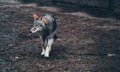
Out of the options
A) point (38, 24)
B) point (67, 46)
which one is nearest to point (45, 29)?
point (38, 24)

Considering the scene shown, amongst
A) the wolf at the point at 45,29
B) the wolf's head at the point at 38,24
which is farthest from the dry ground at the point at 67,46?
the wolf's head at the point at 38,24

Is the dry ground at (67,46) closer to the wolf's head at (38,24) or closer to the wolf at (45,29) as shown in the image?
the wolf at (45,29)

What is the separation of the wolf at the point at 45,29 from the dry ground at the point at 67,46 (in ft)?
1.05

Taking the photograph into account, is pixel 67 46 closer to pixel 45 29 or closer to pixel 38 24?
pixel 45 29

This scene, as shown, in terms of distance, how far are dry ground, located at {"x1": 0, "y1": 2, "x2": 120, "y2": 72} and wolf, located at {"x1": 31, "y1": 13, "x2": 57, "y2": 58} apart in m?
0.32

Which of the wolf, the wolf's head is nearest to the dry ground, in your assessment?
the wolf

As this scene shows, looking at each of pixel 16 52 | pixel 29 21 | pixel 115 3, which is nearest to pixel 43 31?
pixel 16 52

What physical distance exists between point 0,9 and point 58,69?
9.12 m

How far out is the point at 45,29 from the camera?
7094mm

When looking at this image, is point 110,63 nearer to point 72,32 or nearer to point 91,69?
point 91,69

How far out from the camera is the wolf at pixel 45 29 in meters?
6.93

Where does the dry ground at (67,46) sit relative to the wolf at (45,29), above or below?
below

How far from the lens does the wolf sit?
6.93 meters

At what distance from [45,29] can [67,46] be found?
166 cm
